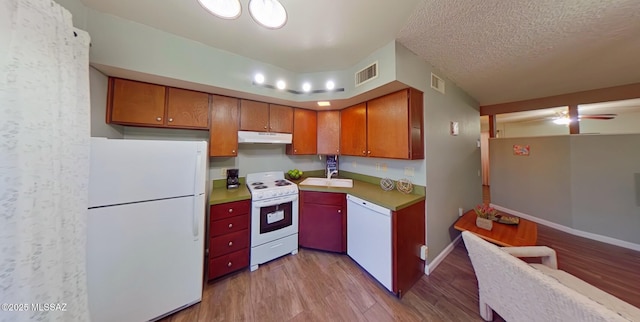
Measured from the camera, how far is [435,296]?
5.62ft

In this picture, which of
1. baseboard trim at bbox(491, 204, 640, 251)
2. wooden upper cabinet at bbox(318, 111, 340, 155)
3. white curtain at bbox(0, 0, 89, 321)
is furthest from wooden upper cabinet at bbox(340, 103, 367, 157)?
baseboard trim at bbox(491, 204, 640, 251)

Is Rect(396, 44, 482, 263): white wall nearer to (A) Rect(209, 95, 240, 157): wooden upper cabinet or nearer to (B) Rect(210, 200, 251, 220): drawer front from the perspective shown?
(A) Rect(209, 95, 240, 157): wooden upper cabinet

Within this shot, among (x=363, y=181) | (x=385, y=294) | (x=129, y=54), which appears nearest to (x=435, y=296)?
(x=385, y=294)

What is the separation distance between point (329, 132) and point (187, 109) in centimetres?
181

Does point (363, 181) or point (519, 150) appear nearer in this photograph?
point (363, 181)

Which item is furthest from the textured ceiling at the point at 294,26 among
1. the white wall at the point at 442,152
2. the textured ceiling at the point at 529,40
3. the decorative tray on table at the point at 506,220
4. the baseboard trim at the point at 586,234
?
the baseboard trim at the point at 586,234

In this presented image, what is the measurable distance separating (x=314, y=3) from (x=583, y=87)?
4.15 meters

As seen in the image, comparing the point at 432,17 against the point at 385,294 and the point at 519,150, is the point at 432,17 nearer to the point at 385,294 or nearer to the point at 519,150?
the point at 385,294

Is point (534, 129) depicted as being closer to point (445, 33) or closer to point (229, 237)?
point (445, 33)

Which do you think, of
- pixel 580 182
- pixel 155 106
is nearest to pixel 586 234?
pixel 580 182

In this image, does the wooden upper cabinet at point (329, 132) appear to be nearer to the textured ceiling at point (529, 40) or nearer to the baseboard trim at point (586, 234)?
the textured ceiling at point (529, 40)

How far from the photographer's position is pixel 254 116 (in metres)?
2.30

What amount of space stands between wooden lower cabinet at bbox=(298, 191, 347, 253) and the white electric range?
0.12 meters

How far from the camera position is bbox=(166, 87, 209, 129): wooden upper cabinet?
5.99ft
